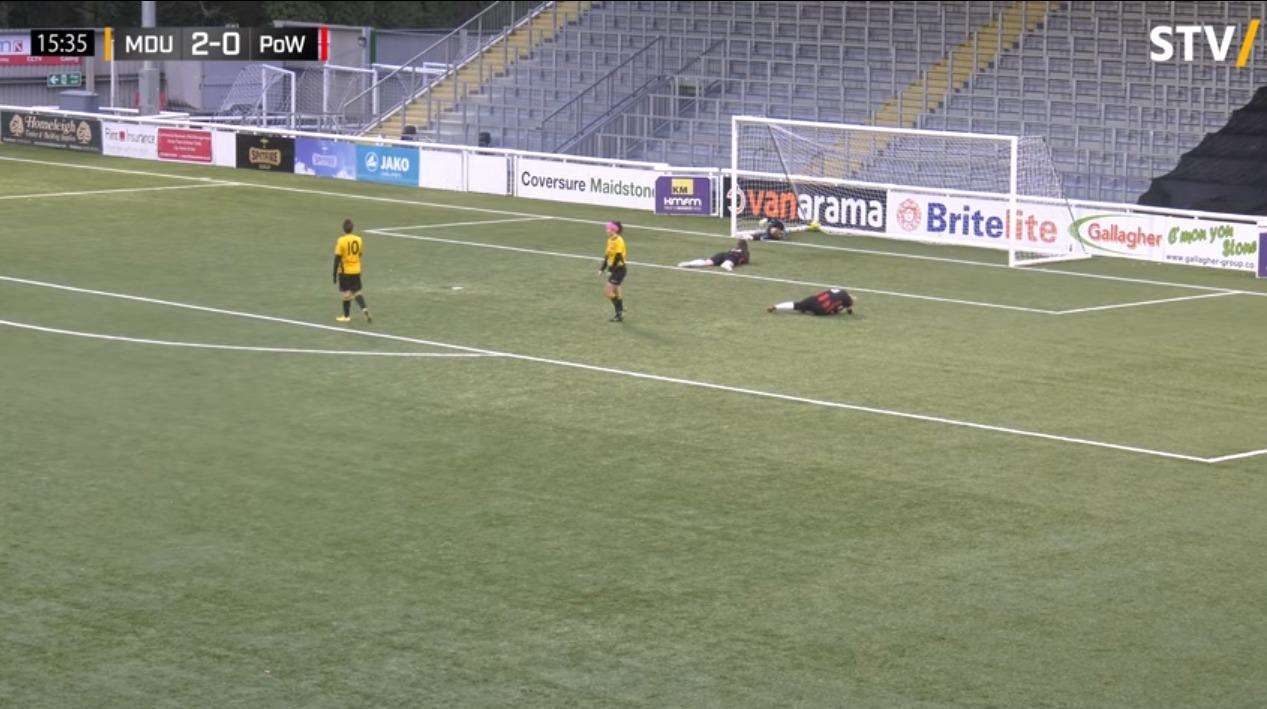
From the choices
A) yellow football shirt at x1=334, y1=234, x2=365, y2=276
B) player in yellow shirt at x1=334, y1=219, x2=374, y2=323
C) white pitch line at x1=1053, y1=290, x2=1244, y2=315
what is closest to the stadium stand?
white pitch line at x1=1053, y1=290, x2=1244, y2=315

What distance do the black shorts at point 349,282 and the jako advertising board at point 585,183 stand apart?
16375 mm

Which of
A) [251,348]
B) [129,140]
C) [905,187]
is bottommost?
[251,348]

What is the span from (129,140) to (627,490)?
39.2m

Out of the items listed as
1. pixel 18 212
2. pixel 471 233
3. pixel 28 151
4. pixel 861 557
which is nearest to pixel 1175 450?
pixel 861 557

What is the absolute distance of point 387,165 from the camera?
161 ft

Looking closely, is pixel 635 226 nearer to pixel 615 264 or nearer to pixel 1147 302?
pixel 1147 302

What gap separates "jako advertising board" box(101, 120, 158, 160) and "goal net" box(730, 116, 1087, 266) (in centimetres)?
1753

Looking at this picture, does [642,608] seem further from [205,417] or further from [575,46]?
[575,46]

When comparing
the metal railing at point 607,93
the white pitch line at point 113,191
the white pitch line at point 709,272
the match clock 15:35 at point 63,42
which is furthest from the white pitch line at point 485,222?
the match clock 15:35 at point 63,42

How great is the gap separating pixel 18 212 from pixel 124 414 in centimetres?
2172

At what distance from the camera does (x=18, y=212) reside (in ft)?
138

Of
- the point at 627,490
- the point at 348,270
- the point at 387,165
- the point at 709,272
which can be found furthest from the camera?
the point at 387,165

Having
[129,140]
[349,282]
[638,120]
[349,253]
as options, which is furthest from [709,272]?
[129,140]

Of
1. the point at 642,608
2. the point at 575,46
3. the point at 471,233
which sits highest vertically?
the point at 575,46
